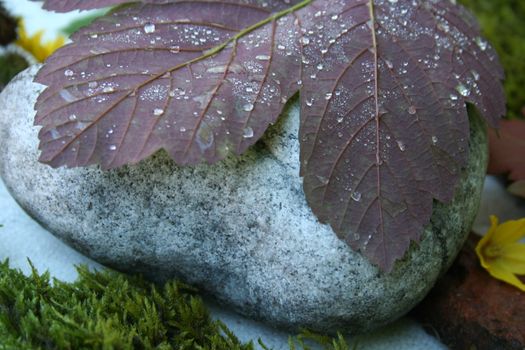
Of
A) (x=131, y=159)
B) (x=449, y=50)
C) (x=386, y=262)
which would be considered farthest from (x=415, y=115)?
(x=131, y=159)

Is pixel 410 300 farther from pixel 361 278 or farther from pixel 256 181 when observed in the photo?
pixel 256 181

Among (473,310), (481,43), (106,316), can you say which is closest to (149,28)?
(106,316)

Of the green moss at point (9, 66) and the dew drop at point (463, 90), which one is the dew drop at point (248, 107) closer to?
the dew drop at point (463, 90)

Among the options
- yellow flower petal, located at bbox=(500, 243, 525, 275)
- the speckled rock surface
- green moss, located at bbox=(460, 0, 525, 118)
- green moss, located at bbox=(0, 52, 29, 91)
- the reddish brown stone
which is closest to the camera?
the speckled rock surface

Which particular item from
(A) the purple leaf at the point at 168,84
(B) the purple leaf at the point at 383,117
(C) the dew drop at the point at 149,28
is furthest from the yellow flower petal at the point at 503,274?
(C) the dew drop at the point at 149,28

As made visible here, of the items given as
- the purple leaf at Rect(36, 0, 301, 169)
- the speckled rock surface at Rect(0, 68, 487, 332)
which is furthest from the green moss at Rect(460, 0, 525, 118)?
the purple leaf at Rect(36, 0, 301, 169)

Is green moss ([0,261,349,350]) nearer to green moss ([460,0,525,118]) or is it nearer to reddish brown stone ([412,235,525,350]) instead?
reddish brown stone ([412,235,525,350])

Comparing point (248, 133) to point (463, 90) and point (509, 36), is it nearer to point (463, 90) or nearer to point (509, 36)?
point (463, 90)
